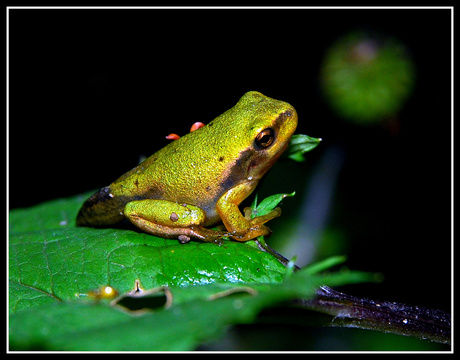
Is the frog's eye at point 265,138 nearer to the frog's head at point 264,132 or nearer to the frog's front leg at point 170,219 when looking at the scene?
the frog's head at point 264,132

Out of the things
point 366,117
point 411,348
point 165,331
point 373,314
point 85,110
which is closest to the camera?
point 165,331

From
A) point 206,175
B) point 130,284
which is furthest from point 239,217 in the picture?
point 130,284

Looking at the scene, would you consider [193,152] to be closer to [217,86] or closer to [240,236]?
[240,236]

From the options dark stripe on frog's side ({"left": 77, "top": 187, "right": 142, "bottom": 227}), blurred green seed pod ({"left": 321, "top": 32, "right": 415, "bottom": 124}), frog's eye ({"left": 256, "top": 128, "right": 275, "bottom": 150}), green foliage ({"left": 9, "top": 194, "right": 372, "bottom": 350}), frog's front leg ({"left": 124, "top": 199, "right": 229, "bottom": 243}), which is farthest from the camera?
blurred green seed pod ({"left": 321, "top": 32, "right": 415, "bottom": 124})

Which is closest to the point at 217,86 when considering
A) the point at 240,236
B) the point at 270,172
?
the point at 270,172

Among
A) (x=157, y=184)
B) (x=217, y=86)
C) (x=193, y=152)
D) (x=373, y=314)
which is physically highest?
(x=217, y=86)

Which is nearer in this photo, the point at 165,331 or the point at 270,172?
the point at 165,331

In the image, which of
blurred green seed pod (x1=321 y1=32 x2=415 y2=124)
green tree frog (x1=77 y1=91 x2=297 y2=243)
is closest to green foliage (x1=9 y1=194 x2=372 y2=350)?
green tree frog (x1=77 y1=91 x2=297 y2=243)

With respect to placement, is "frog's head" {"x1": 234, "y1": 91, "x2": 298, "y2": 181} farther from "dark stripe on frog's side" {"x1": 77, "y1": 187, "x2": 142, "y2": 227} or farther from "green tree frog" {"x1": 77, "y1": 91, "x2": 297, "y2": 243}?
"dark stripe on frog's side" {"x1": 77, "y1": 187, "x2": 142, "y2": 227}
